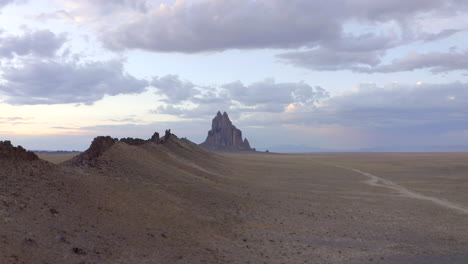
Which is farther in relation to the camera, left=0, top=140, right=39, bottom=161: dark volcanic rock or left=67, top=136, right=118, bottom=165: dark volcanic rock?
left=67, top=136, right=118, bottom=165: dark volcanic rock

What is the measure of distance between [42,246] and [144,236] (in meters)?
3.94

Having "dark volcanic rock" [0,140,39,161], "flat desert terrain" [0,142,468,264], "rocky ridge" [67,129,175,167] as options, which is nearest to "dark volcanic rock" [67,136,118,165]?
"rocky ridge" [67,129,175,167]

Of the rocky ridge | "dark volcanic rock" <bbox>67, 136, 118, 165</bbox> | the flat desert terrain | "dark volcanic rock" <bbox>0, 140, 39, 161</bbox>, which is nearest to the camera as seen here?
the flat desert terrain

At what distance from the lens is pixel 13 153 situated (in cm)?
1862

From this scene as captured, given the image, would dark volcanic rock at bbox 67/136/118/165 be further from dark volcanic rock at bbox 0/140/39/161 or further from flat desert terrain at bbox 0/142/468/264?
dark volcanic rock at bbox 0/140/39/161

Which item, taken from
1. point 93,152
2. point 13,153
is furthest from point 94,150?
point 13,153

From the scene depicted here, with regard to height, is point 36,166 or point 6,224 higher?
point 36,166

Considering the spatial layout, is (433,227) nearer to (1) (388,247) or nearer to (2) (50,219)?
(1) (388,247)

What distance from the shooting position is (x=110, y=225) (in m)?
15.3

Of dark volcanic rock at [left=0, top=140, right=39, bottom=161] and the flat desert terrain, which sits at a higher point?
dark volcanic rock at [left=0, top=140, right=39, bottom=161]

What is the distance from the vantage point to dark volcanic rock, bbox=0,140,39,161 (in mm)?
18141

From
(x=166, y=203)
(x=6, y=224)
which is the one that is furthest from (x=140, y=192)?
(x=6, y=224)

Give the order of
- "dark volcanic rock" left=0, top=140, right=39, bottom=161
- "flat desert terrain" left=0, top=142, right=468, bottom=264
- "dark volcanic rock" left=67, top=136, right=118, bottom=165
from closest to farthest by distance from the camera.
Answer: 1. "flat desert terrain" left=0, top=142, right=468, bottom=264
2. "dark volcanic rock" left=0, top=140, right=39, bottom=161
3. "dark volcanic rock" left=67, top=136, right=118, bottom=165

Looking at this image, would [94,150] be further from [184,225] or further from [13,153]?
[184,225]
